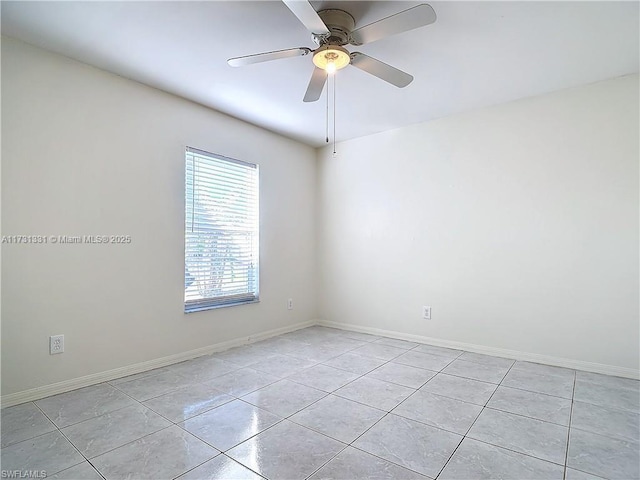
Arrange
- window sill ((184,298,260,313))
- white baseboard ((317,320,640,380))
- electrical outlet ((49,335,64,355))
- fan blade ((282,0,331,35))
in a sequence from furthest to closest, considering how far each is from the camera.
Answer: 1. window sill ((184,298,260,313))
2. white baseboard ((317,320,640,380))
3. electrical outlet ((49,335,64,355))
4. fan blade ((282,0,331,35))

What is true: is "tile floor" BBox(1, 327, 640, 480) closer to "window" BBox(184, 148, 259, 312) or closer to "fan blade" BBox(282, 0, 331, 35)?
"window" BBox(184, 148, 259, 312)

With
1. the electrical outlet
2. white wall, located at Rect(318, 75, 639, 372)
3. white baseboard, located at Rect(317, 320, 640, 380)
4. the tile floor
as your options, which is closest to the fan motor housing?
white wall, located at Rect(318, 75, 639, 372)

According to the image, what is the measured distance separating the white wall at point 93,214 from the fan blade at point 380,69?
4.40 ft

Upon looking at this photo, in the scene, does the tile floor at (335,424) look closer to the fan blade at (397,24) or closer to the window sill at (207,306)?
the window sill at (207,306)

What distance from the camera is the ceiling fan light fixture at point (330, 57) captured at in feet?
6.56

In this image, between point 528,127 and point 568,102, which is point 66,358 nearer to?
point 528,127

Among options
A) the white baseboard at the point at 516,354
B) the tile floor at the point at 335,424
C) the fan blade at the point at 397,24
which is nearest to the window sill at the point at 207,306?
the tile floor at the point at 335,424

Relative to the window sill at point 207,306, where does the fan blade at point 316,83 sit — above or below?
above

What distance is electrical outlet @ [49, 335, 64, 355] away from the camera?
7.83 feet

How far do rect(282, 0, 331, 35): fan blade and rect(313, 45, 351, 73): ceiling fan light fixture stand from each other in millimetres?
113

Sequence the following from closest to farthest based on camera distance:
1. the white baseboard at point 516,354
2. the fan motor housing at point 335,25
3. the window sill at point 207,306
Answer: the fan motor housing at point 335,25, the white baseboard at point 516,354, the window sill at point 207,306

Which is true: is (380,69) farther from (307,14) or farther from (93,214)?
(93,214)

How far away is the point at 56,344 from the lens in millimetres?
2408

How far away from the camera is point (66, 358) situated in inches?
A: 96.4
